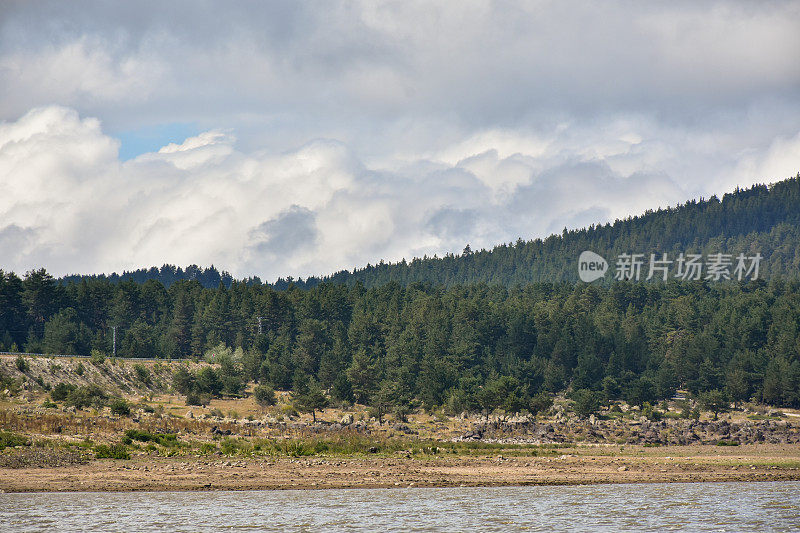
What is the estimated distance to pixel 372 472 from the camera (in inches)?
1574

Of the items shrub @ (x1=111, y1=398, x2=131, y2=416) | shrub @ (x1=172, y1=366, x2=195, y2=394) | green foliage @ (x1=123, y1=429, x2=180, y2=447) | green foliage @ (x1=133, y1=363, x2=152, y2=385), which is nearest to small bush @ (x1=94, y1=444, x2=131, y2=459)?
green foliage @ (x1=123, y1=429, x2=180, y2=447)

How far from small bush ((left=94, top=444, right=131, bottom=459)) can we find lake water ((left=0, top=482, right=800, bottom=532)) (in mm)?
8519

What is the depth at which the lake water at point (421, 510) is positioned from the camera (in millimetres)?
26906

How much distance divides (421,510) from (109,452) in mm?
19278

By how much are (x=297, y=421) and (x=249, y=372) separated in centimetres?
2744

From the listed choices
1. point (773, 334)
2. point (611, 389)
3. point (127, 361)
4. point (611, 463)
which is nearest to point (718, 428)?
point (611, 389)

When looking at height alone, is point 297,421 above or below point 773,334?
below

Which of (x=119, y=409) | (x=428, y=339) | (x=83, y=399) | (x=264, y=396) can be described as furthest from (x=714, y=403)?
(x=83, y=399)

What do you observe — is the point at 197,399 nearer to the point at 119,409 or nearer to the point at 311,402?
the point at 311,402

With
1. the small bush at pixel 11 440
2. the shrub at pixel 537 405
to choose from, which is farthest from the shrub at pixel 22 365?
the shrub at pixel 537 405

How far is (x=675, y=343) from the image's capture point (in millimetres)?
129125

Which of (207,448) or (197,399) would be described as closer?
(207,448)

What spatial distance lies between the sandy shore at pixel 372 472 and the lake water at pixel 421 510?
1.68m

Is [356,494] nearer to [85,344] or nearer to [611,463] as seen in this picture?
[611,463]
